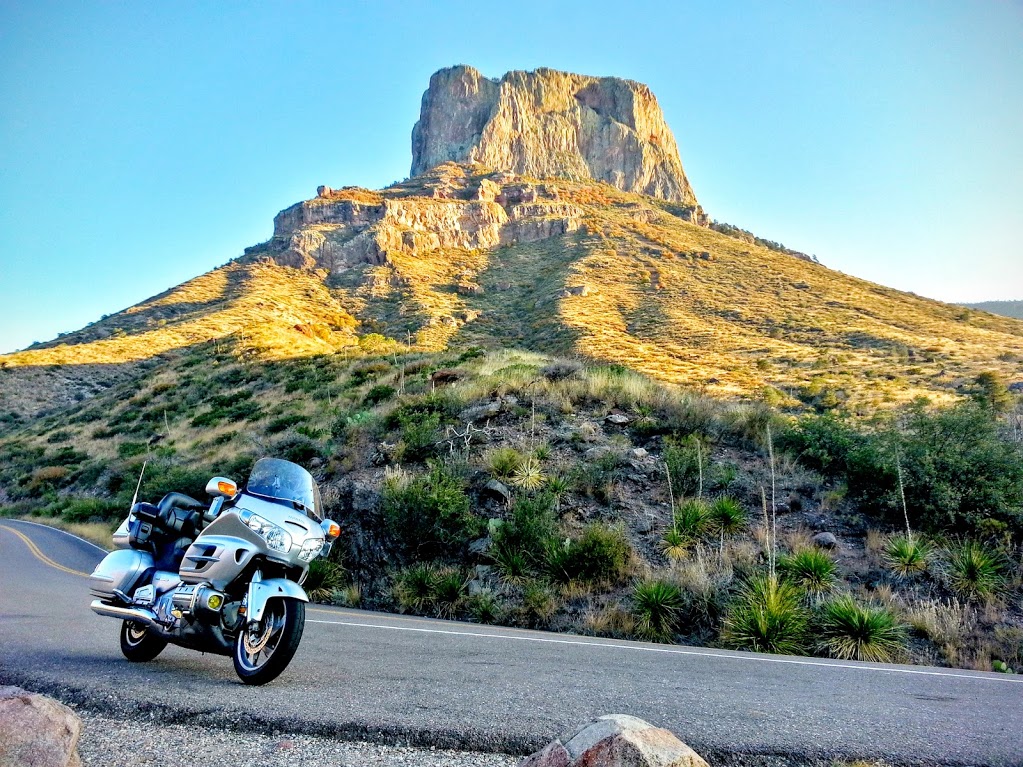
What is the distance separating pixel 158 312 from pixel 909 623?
7232 cm

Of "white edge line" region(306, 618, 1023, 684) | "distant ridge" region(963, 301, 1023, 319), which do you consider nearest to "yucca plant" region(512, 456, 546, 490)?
"white edge line" region(306, 618, 1023, 684)

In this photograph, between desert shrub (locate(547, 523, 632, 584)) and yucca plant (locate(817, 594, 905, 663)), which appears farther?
desert shrub (locate(547, 523, 632, 584))

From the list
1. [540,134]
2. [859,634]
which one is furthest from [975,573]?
[540,134]

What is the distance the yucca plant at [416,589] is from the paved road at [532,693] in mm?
3309

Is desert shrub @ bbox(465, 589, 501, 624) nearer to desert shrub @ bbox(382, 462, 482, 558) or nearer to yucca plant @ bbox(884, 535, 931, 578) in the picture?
desert shrub @ bbox(382, 462, 482, 558)

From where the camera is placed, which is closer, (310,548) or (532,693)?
(532,693)

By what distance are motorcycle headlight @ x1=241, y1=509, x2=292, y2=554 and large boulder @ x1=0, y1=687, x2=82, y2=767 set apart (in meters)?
1.56

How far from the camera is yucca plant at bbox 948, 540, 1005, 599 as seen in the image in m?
8.91

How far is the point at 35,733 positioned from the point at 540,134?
14705 centimetres

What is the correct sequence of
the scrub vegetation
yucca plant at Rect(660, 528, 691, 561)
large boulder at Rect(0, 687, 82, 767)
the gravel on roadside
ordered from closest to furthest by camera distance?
large boulder at Rect(0, 687, 82, 767) → the gravel on roadside → the scrub vegetation → yucca plant at Rect(660, 528, 691, 561)

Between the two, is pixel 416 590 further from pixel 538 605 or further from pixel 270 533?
pixel 270 533

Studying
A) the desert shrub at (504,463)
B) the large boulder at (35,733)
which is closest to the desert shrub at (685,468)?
the desert shrub at (504,463)

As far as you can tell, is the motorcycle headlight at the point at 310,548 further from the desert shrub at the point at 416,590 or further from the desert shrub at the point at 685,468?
the desert shrub at the point at 685,468

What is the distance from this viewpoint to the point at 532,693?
447cm
